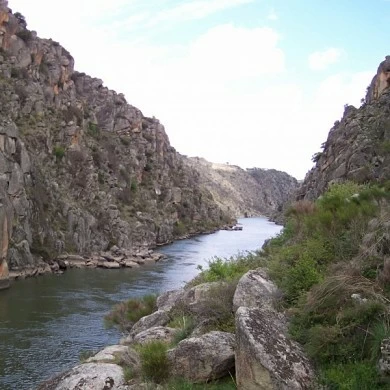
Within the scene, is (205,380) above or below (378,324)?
below

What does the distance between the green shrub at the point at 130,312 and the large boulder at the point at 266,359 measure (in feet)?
40.7

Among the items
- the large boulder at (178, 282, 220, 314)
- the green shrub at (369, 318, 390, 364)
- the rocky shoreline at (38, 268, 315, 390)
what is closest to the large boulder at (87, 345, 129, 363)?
the rocky shoreline at (38, 268, 315, 390)

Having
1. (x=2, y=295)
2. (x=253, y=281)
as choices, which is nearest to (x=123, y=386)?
(x=253, y=281)

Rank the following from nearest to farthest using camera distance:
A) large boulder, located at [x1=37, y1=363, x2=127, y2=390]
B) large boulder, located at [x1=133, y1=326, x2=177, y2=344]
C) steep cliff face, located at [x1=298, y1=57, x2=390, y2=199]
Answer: large boulder, located at [x1=37, y1=363, x2=127, y2=390] < large boulder, located at [x1=133, y1=326, x2=177, y2=344] < steep cliff face, located at [x1=298, y1=57, x2=390, y2=199]

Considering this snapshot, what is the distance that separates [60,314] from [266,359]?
25721 mm

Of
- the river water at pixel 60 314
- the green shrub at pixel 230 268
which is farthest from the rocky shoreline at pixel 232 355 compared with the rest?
the river water at pixel 60 314

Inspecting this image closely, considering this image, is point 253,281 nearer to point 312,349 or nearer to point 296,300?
point 296,300

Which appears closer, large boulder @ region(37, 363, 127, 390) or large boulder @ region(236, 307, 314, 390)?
large boulder @ region(236, 307, 314, 390)

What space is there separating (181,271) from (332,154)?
20259 mm

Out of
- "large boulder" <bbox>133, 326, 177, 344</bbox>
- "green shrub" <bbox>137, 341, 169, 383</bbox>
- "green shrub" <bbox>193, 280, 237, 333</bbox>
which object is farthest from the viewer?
"large boulder" <bbox>133, 326, 177, 344</bbox>

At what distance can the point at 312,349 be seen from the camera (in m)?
7.98

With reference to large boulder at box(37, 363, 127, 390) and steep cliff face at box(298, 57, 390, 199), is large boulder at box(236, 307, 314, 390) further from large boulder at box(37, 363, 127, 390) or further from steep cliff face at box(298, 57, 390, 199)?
steep cliff face at box(298, 57, 390, 199)

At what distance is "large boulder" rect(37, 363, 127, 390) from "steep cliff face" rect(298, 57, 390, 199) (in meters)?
12.7

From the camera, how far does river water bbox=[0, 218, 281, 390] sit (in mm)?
21250
